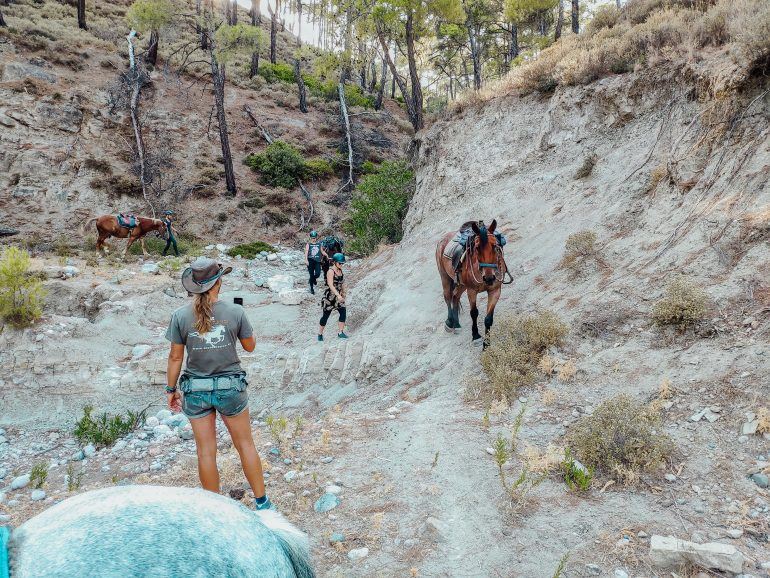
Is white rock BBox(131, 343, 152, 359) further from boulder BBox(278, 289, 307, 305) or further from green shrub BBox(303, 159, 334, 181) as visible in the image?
green shrub BBox(303, 159, 334, 181)

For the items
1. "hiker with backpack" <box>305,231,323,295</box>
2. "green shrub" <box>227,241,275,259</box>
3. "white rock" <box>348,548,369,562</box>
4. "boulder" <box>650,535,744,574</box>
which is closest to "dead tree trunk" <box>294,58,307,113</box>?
"green shrub" <box>227,241,275,259</box>

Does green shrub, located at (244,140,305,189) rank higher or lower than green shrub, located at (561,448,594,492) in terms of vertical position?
higher

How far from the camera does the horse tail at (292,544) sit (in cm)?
181

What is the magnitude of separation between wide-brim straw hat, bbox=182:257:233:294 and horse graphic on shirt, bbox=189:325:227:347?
1.01 feet

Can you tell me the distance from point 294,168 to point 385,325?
1613cm

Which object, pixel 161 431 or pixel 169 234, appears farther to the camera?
pixel 169 234

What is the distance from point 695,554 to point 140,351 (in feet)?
29.6

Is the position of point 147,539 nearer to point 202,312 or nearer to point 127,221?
point 202,312

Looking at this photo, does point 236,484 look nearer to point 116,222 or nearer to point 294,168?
point 116,222

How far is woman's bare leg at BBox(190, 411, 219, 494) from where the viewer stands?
353 cm

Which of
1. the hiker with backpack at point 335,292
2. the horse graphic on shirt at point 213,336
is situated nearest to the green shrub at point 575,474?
the horse graphic on shirt at point 213,336

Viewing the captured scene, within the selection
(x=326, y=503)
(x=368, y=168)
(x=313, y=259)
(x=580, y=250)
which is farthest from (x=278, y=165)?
(x=326, y=503)

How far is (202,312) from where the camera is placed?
3.43m

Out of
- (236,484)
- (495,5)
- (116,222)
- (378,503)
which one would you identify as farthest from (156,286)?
(495,5)
